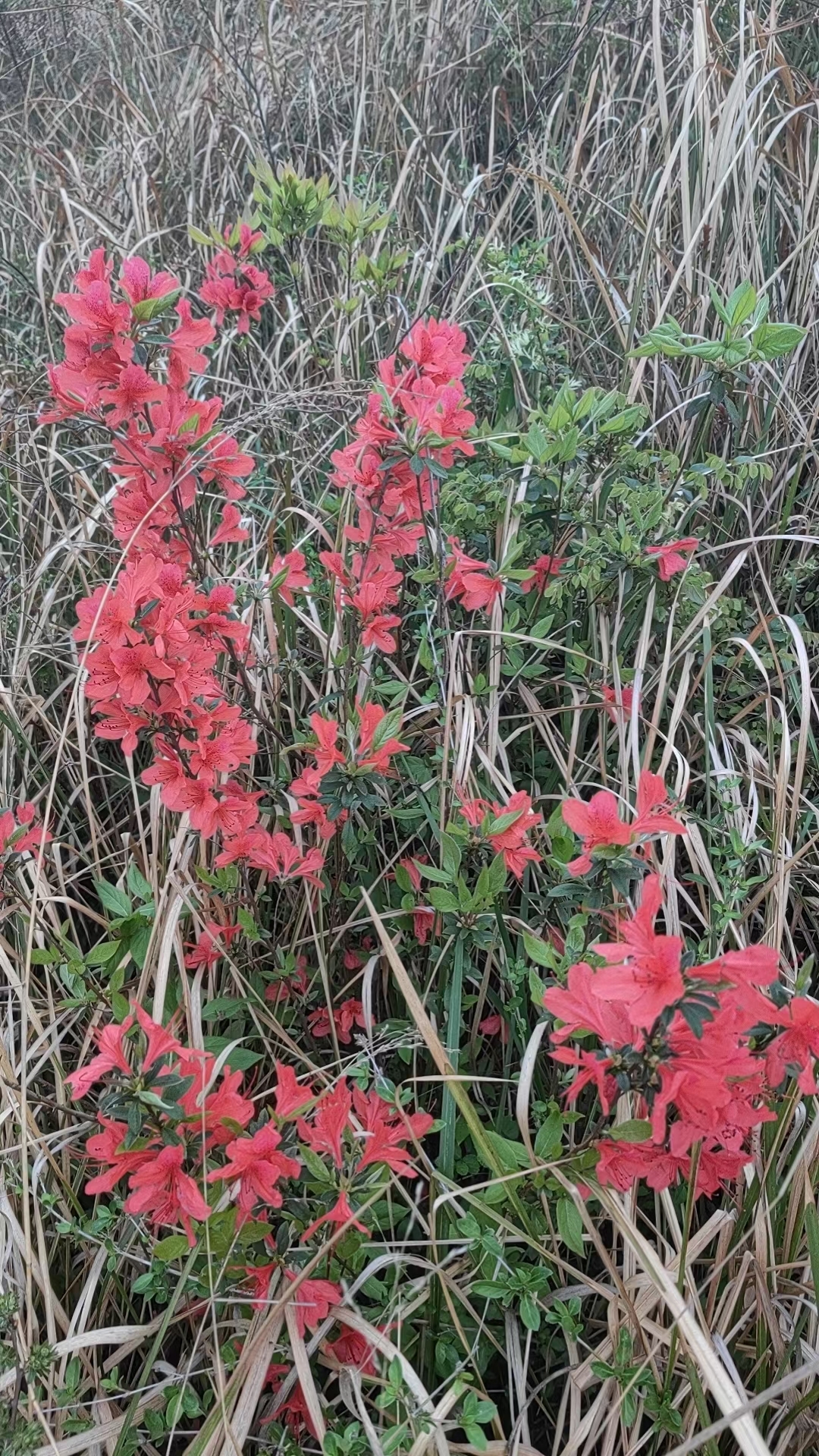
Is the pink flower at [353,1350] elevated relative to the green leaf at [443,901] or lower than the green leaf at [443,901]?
lower

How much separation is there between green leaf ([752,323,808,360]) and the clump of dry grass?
16 centimetres

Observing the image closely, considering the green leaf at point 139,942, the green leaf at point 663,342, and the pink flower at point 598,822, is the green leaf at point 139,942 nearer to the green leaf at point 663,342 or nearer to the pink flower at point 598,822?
the pink flower at point 598,822

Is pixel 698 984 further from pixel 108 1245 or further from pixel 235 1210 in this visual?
pixel 108 1245

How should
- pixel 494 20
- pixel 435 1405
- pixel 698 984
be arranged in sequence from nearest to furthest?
pixel 698 984 → pixel 435 1405 → pixel 494 20

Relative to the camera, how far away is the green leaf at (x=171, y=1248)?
37.4 inches

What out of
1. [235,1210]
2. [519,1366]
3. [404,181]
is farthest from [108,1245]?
[404,181]

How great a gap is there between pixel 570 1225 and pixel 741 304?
1.05 m

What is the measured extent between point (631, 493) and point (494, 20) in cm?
221

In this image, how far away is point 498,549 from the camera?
1444 millimetres

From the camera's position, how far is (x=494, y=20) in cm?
280

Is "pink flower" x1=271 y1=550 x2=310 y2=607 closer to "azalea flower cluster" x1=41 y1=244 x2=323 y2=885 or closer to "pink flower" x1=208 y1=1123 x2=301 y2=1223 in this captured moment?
"azalea flower cluster" x1=41 y1=244 x2=323 y2=885

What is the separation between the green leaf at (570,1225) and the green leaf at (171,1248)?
1.13ft

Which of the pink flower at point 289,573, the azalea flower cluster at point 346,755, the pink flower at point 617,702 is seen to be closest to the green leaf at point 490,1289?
the azalea flower cluster at point 346,755

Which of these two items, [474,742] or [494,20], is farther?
[494,20]
